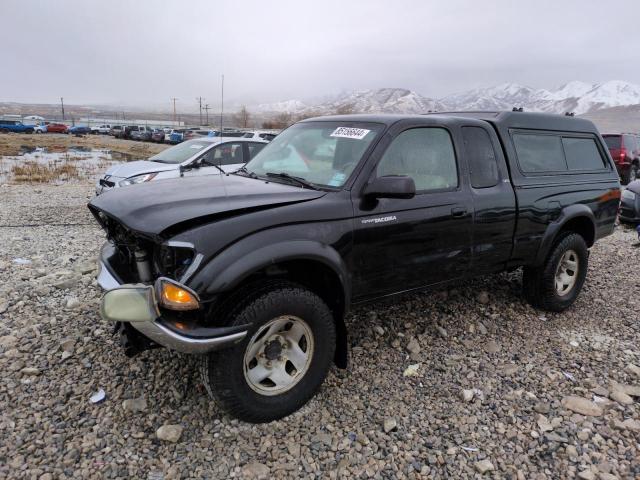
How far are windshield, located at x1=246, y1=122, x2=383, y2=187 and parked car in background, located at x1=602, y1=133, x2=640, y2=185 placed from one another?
46.1 ft

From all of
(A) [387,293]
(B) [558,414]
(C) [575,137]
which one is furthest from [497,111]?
(B) [558,414]

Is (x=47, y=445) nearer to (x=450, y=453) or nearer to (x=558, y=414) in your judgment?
(x=450, y=453)

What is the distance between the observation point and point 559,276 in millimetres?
4625

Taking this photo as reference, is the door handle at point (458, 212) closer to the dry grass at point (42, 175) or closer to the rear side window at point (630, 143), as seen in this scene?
the rear side window at point (630, 143)

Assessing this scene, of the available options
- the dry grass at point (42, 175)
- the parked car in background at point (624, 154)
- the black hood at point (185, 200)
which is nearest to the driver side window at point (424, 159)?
the black hood at point (185, 200)

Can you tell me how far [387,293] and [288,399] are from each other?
1.04 m

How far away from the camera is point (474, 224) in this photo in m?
3.65

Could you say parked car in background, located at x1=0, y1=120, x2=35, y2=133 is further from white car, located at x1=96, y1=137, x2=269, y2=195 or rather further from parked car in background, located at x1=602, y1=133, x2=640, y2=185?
parked car in background, located at x1=602, y1=133, x2=640, y2=185

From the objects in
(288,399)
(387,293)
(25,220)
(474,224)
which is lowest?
(25,220)

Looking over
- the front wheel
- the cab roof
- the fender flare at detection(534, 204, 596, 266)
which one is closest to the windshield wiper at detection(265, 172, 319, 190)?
the cab roof

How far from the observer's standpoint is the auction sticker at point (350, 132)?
11.0 feet

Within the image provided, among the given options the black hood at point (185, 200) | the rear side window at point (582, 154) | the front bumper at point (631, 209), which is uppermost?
the rear side window at point (582, 154)

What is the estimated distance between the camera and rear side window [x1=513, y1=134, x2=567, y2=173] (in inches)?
164

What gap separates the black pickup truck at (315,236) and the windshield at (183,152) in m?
5.58
